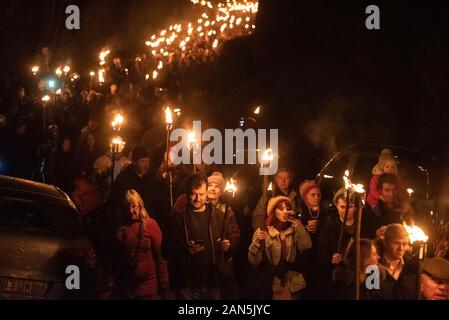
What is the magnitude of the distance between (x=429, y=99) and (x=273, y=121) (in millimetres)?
3440

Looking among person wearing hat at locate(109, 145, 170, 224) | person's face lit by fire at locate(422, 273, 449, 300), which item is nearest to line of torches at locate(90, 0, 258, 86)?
person wearing hat at locate(109, 145, 170, 224)

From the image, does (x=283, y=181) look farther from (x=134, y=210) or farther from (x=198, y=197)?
(x=134, y=210)

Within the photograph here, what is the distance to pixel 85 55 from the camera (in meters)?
29.4

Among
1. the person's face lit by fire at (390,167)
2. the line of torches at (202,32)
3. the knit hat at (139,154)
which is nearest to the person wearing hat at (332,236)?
the person's face lit by fire at (390,167)

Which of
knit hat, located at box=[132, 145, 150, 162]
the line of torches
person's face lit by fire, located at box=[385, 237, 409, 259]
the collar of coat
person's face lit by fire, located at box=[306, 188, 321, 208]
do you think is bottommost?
person's face lit by fire, located at box=[385, 237, 409, 259]

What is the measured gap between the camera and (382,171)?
955cm

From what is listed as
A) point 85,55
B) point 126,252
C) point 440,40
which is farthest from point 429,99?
point 85,55

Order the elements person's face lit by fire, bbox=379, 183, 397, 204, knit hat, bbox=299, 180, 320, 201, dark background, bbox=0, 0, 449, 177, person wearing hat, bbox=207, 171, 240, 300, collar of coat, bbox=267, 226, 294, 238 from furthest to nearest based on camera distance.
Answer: dark background, bbox=0, 0, 449, 177
knit hat, bbox=299, 180, 320, 201
person's face lit by fire, bbox=379, 183, 397, 204
person wearing hat, bbox=207, 171, 240, 300
collar of coat, bbox=267, 226, 294, 238

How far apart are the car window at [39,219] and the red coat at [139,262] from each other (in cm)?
62

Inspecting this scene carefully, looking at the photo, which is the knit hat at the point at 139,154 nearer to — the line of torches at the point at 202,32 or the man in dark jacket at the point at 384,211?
the man in dark jacket at the point at 384,211

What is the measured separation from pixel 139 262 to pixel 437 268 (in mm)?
3076

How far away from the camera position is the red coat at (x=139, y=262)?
24.1 ft

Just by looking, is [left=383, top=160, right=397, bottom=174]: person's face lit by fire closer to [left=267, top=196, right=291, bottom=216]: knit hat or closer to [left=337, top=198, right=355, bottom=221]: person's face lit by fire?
[left=337, top=198, right=355, bottom=221]: person's face lit by fire

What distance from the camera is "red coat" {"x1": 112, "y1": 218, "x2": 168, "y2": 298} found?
735 cm
